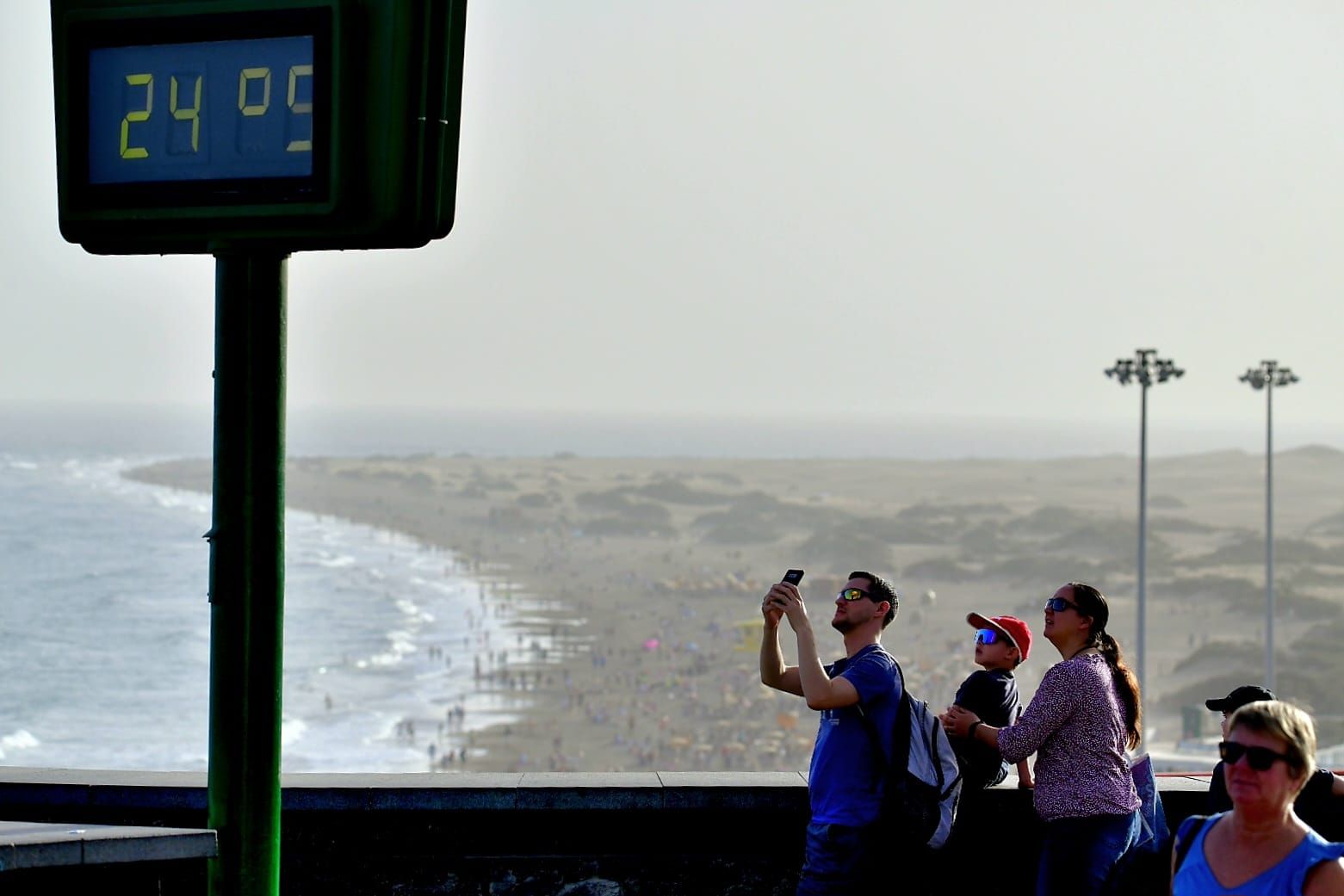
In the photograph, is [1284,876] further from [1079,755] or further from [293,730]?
[293,730]

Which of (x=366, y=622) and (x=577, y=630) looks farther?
(x=577, y=630)

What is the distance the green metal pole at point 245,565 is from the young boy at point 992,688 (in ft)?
11.1

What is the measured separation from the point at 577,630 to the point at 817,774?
7206 inches

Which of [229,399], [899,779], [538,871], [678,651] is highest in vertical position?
[229,399]

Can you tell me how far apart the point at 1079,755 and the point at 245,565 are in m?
3.33

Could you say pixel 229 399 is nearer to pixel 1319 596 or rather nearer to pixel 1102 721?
pixel 1102 721

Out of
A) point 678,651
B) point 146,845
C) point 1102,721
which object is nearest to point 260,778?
point 146,845

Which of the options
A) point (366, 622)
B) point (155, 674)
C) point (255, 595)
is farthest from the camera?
point (366, 622)

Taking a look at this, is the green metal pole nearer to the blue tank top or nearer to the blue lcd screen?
the blue lcd screen

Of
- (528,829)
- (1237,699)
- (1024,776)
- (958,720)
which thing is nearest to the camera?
(1237,699)

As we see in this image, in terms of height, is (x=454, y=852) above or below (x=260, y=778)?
below

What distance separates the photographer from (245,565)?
14.5 ft

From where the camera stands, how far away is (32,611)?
177 metres

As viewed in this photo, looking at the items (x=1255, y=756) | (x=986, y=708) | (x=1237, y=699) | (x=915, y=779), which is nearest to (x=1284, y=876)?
(x=1255, y=756)
